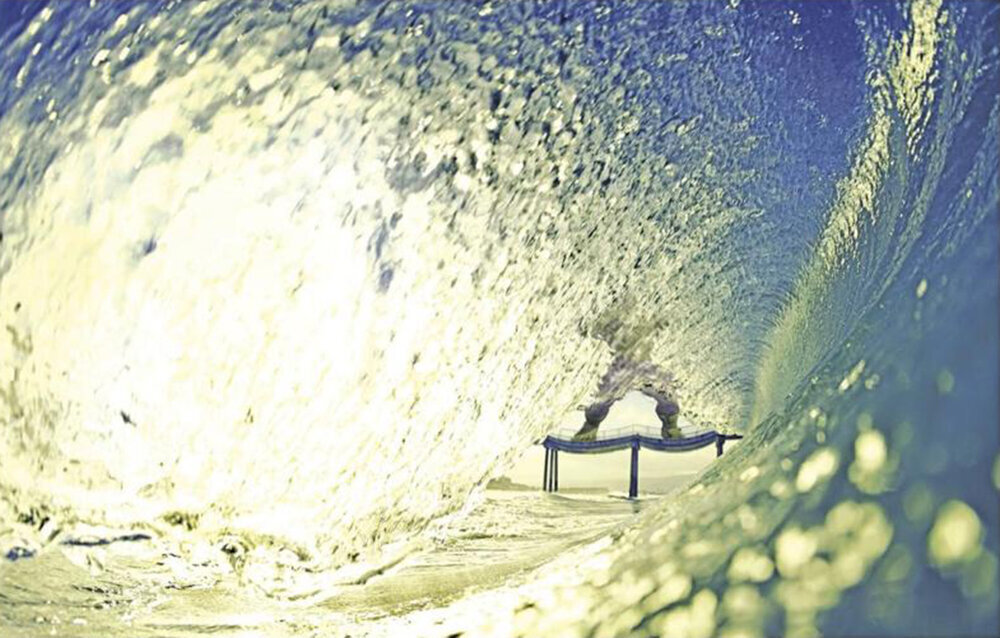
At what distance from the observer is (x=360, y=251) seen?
2.31m

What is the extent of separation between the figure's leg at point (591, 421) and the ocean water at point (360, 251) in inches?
285

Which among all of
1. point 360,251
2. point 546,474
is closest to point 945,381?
point 360,251

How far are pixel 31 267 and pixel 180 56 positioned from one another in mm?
538

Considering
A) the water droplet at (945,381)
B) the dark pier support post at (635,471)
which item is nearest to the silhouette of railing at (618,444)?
the dark pier support post at (635,471)

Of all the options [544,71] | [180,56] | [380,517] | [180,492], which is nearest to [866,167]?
[544,71]

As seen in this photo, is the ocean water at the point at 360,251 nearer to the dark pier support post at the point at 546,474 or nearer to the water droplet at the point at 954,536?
the water droplet at the point at 954,536

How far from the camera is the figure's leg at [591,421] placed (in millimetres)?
10398

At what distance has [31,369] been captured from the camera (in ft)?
6.59

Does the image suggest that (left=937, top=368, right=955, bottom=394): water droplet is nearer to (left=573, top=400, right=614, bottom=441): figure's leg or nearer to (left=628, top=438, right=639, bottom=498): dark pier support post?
(left=573, top=400, right=614, bottom=441): figure's leg

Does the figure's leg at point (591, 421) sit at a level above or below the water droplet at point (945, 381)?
above

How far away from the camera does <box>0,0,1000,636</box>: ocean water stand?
73.4 inches

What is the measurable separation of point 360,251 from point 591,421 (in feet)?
29.3

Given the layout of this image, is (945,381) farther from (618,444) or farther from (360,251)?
(618,444)

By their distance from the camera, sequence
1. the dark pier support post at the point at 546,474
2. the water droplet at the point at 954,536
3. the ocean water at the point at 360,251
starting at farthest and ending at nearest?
the dark pier support post at the point at 546,474, the ocean water at the point at 360,251, the water droplet at the point at 954,536
